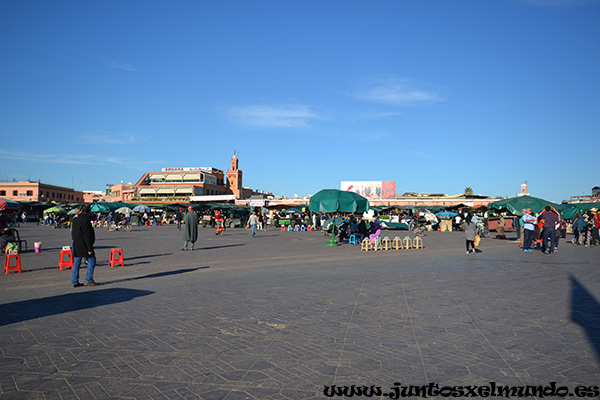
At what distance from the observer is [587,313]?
598 centimetres

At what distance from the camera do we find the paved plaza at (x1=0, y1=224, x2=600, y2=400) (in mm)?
3615

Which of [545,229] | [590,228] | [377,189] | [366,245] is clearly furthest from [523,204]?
[377,189]

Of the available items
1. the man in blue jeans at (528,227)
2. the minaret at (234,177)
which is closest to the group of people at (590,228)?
the man in blue jeans at (528,227)

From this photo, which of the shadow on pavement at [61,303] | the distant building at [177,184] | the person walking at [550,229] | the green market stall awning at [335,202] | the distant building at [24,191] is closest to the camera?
A: the shadow on pavement at [61,303]

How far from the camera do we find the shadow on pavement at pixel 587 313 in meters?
4.83

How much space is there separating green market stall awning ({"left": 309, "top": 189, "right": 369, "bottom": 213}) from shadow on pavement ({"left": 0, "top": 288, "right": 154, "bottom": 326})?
11.5 metres

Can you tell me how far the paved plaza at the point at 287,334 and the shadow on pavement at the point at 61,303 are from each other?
29 mm

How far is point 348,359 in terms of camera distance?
412cm

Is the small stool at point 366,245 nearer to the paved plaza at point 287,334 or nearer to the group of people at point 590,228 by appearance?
the paved plaza at point 287,334

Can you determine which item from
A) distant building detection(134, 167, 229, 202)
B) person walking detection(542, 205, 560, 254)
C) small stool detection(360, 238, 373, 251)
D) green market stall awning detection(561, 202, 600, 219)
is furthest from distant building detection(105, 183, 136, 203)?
person walking detection(542, 205, 560, 254)

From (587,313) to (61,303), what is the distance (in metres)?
7.71

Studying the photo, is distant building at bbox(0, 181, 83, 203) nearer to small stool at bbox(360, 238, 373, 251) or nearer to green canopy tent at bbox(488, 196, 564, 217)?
small stool at bbox(360, 238, 373, 251)

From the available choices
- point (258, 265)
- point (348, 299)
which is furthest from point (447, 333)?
point (258, 265)

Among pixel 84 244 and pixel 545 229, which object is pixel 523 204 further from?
pixel 84 244
